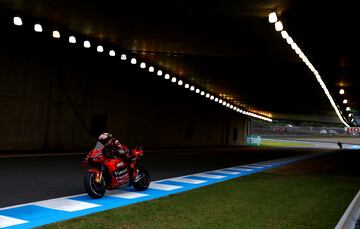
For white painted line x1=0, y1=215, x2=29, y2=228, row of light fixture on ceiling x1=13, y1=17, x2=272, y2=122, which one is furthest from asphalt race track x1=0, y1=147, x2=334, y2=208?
row of light fixture on ceiling x1=13, y1=17, x2=272, y2=122

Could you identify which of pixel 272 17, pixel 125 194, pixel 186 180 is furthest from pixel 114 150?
pixel 272 17

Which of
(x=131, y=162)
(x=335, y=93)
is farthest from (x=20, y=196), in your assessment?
(x=335, y=93)

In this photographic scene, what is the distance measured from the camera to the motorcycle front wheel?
30.2 feet

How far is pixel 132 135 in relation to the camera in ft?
97.2

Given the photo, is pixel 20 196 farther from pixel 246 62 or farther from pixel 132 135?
pixel 132 135

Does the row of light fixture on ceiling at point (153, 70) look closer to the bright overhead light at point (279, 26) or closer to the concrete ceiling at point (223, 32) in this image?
the concrete ceiling at point (223, 32)

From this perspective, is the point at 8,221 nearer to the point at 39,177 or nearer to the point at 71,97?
the point at 39,177

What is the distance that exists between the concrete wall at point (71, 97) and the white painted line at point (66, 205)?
11724mm

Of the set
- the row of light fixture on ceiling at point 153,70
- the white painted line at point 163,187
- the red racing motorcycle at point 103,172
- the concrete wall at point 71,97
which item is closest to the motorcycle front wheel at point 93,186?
the red racing motorcycle at point 103,172

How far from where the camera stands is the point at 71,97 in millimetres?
23406

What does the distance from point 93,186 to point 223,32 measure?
9735 mm

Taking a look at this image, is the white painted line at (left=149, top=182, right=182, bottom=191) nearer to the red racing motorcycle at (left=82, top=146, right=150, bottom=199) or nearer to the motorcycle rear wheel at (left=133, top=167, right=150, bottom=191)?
the motorcycle rear wheel at (left=133, top=167, right=150, bottom=191)

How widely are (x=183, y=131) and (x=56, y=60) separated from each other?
59.8 feet

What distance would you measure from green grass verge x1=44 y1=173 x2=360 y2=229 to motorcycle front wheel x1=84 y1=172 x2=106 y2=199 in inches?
42.2
